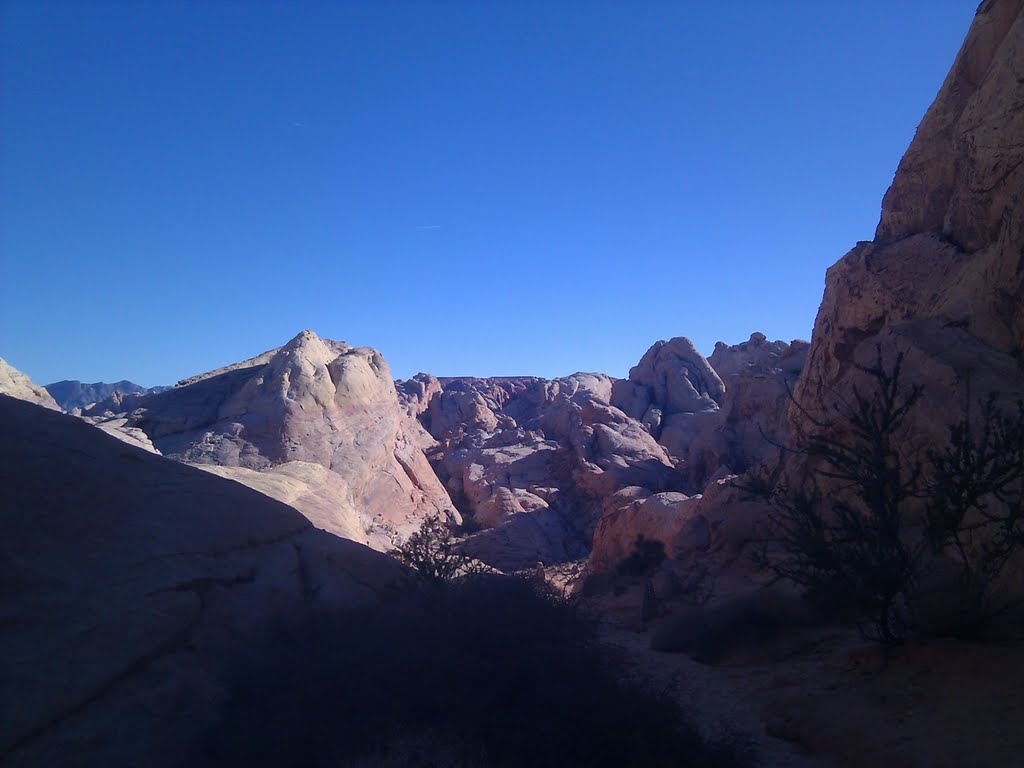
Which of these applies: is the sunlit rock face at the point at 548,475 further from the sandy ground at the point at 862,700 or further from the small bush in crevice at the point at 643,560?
the sandy ground at the point at 862,700

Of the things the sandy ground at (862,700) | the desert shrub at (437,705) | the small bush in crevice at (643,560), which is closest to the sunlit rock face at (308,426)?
the small bush in crevice at (643,560)

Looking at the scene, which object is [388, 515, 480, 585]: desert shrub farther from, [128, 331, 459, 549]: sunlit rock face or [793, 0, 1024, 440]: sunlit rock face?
[128, 331, 459, 549]: sunlit rock face

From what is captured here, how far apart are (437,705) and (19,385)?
1718 cm

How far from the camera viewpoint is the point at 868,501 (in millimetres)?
7656

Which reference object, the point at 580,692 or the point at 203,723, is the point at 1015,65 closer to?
the point at 580,692

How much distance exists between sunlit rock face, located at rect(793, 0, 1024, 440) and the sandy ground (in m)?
3.44

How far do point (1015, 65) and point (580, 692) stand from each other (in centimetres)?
1234

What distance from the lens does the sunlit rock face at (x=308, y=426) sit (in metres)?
24.2

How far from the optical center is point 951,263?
1254 centimetres

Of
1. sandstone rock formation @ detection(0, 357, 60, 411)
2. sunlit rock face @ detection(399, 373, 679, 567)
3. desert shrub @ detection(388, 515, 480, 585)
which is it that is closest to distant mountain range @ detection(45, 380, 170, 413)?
sunlit rock face @ detection(399, 373, 679, 567)

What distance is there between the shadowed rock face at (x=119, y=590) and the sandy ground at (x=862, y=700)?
539 centimetres

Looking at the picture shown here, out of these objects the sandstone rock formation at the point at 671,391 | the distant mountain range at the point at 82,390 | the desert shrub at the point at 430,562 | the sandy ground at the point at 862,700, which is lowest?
the sandy ground at the point at 862,700

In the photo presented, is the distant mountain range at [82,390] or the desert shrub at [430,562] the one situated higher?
the distant mountain range at [82,390]

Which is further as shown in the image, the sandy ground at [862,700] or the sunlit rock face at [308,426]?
the sunlit rock face at [308,426]
